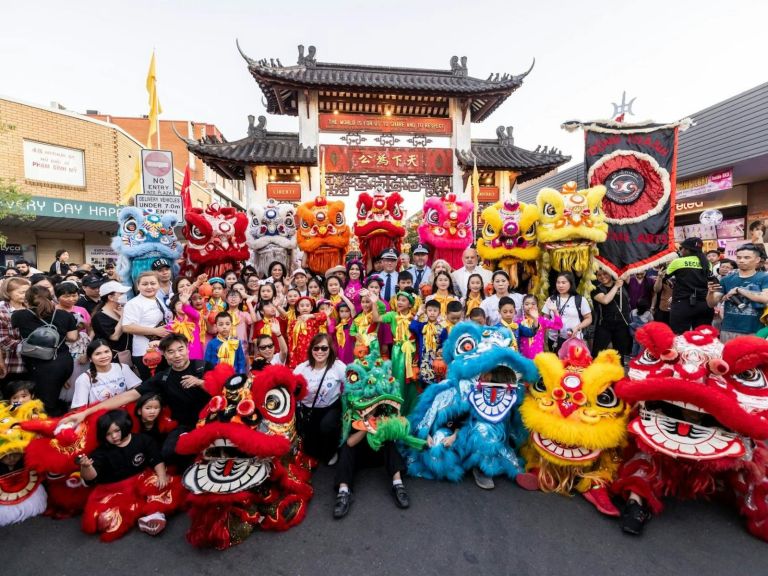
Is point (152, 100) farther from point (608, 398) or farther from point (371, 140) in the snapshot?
point (608, 398)

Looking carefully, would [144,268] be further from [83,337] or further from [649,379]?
[649,379]

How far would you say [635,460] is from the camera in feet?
8.80

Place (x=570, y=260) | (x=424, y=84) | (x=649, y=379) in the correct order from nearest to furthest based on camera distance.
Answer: (x=649, y=379) → (x=570, y=260) → (x=424, y=84)

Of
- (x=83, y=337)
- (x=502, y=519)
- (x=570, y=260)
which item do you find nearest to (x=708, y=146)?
(x=570, y=260)

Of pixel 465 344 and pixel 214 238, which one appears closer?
pixel 465 344

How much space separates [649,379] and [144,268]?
5.01 meters

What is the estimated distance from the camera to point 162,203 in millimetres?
5734

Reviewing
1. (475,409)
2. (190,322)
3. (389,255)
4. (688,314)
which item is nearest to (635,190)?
(688,314)

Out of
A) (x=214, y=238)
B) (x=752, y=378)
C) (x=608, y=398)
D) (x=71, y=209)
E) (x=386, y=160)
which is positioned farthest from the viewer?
(x=71, y=209)

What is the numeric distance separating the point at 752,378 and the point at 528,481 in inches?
60.3

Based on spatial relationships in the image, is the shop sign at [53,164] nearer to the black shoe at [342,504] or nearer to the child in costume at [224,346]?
the child in costume at [224,346]

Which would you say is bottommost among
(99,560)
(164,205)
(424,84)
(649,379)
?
(99,560)

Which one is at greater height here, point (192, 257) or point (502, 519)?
point (192, 257)

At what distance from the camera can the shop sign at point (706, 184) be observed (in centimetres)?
988
